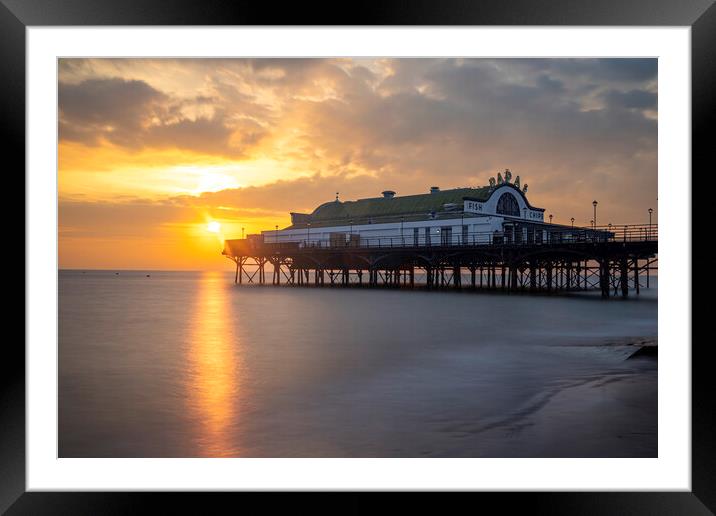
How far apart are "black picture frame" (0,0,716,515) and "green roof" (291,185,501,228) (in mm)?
39368

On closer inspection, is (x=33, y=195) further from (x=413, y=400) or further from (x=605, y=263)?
(x=605, y=263)

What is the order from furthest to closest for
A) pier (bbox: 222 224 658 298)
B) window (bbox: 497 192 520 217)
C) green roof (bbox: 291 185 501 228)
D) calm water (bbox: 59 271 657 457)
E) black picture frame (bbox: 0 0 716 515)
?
1. green roof (bbox: 291 185 501 228)
2. window (bbox: 497 192 520 217)
3. pier (bbox: 222 224 658 298)
4. calm water (bbox: 59 271 657 457)
5. black picture frame (bbox: 0 0 716 515)

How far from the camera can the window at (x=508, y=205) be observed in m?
44.8

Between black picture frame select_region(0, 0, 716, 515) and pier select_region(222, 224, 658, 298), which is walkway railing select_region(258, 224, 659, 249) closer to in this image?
pier select_region(222, 224, 658, 298)

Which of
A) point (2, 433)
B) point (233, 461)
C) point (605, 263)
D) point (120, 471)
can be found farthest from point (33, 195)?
point (605, 263)

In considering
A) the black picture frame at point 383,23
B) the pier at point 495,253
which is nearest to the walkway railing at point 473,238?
the pier at point 495,253

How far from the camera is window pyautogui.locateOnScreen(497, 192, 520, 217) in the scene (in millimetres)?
44844

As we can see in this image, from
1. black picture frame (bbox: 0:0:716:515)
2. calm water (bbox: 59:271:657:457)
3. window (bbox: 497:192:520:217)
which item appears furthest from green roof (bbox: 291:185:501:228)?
black picture frame (bbox: 0:0:716:515)

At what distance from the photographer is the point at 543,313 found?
26656 millimetres

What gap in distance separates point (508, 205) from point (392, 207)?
10017 mm

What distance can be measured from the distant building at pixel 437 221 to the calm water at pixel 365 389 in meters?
18.2

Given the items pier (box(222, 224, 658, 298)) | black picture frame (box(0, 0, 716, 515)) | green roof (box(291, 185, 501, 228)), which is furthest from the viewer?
green roof (box(291, 185, 501, 228))

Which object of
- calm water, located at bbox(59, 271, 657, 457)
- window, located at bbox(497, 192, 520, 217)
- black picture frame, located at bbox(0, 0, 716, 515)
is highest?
window, located at bbox(497, 192, 520, 217)

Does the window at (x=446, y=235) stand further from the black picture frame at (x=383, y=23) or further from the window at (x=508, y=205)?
the black picture frame at (x=383, y=23)
